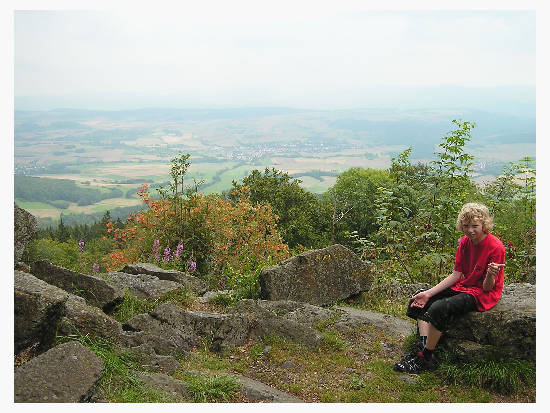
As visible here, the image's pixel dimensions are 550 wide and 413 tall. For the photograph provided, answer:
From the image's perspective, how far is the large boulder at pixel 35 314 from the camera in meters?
4.89

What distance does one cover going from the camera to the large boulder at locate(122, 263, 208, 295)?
9000 mm

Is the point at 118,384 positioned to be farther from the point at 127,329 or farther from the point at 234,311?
the point at 234,311

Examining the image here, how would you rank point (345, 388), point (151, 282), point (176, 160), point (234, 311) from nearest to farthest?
1. point (345, 388)
2. point (234, 311)
3. point (151, 282)
4. point (176, 160)

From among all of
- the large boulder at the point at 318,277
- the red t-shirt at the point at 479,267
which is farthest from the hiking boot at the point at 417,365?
the large boulder at the point at 318,277

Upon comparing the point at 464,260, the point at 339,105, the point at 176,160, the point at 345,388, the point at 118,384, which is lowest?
the point at 345,388

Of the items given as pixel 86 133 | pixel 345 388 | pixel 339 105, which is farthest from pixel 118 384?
pixel 339 105

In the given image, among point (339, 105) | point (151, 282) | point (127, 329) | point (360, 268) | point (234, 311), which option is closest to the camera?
point (127, 329)

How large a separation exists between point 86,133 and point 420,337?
86.0m

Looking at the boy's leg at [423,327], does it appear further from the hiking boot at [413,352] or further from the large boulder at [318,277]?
the large boulder at [318,277]

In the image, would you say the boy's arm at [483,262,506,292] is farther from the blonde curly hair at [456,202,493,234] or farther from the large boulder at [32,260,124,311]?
the large boulder at [32,260,124,311]

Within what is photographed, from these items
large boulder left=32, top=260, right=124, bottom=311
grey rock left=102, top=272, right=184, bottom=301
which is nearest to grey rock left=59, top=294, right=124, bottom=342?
large boulder left=32, top=260, right=124, bottom=311

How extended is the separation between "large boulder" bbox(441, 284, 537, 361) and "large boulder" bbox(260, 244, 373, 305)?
3428mm

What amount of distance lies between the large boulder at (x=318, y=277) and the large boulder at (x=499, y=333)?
3.43m
